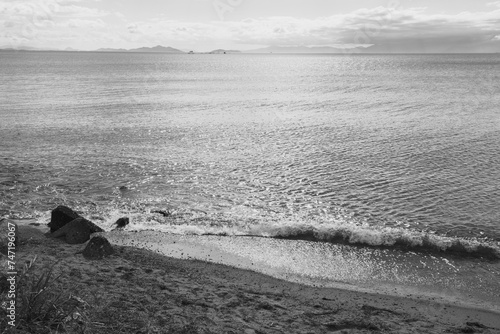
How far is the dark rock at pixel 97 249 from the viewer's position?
1348 cm

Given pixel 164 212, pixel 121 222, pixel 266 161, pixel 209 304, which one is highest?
pixel 209 304

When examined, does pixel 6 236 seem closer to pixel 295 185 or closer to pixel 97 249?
pixel 97 249

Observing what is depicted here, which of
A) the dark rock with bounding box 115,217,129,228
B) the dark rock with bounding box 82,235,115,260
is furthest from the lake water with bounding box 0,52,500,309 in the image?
the dark rock with bounding box 82,235,115,260

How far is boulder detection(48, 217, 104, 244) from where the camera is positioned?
15078mm

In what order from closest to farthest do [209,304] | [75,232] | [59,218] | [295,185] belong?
[209,304]
[75,232]
[59,218]
[295,185]

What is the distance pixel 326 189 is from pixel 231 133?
15373 mm

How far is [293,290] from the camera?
12500 mm

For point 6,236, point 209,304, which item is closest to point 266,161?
point 6,236

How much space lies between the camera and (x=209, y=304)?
1085 cm

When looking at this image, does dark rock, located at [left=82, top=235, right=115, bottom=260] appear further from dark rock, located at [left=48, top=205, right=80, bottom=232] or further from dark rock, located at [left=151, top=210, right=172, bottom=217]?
dark rock, located at [left=151, top=210, right=172, bottom=217]

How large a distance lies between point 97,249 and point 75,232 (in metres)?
2.06

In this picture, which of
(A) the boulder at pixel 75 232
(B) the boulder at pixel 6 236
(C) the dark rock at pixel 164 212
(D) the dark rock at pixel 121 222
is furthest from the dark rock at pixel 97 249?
(C) the dark rock at pixel 164 212

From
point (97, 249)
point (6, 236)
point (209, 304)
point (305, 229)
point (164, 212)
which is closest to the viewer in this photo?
point (209, 304)

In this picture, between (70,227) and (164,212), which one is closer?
(70,227)
